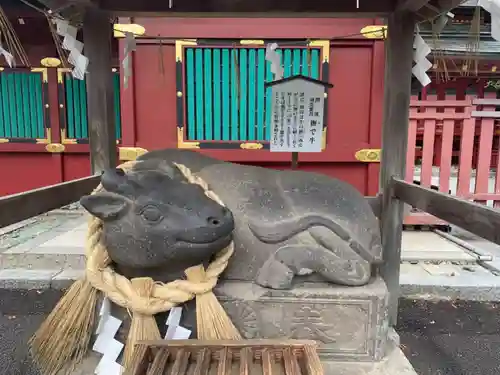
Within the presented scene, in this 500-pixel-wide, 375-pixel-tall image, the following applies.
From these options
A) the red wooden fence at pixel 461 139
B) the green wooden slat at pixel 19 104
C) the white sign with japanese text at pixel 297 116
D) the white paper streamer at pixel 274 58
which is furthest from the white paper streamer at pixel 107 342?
the green wooden slat at pixel 19 104

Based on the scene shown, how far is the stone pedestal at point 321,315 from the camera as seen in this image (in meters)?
1.58

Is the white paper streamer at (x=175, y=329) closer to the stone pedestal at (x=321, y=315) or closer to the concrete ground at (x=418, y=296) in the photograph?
the stone pedestal at (x=321, y=315)

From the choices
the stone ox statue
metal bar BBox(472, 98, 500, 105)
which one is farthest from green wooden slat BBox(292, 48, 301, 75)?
the stone ox statue

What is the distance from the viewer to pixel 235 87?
4297 millimetres

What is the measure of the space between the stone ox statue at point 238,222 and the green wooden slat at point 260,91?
2579mm

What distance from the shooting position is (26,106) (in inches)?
201

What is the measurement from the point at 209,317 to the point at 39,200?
2.51 feet

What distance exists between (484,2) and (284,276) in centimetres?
113

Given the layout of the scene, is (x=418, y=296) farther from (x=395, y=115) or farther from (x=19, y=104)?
(x=19, y=104)

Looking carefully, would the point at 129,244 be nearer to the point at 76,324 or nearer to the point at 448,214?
the point at 76,324

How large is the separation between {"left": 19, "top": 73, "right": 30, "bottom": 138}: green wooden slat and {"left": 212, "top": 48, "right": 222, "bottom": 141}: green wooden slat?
8.09 feet

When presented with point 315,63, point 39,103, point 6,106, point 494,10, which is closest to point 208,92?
point 315,63

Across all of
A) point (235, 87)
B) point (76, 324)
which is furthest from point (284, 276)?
point (235, 87)

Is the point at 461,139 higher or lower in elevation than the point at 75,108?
lower
